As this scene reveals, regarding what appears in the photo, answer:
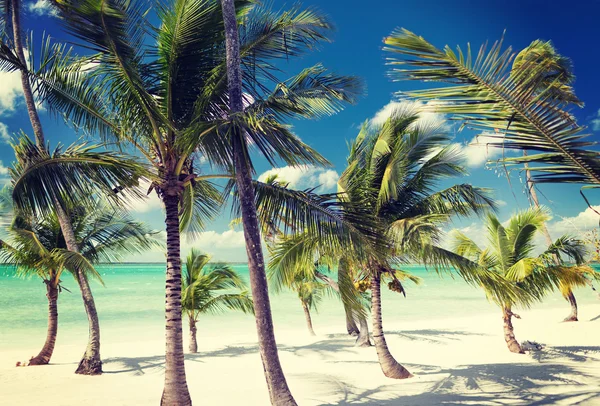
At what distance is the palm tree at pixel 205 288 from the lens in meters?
14.1

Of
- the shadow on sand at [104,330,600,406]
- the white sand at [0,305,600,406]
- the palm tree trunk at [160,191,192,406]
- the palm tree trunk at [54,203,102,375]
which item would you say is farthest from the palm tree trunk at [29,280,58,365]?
the palm tree trunk at [160,191,192,406]

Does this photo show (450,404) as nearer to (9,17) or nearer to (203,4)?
(203,4)

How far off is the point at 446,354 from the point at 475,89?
12.0 meters

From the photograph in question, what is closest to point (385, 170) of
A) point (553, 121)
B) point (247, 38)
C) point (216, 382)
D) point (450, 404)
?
point (247, 38)

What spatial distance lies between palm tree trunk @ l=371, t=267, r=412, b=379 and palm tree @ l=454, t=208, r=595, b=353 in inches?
103

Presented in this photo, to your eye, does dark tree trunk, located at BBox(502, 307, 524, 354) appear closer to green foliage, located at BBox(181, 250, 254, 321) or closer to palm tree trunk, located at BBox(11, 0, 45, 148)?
green foliage, located at BBox(181, 250, 254, 321)

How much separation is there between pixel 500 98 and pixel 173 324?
5895 mm

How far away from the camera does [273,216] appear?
24.1ft

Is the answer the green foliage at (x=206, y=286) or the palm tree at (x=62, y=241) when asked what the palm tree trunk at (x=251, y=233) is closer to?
the palm tree at (x=62, y=241)

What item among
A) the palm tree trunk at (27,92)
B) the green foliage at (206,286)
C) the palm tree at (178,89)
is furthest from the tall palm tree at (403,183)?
the palm tree trunk at (27,92)

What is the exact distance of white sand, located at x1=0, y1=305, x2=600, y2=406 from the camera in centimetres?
780

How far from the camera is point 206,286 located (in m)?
14.4

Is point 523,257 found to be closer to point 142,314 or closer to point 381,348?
point 381,348

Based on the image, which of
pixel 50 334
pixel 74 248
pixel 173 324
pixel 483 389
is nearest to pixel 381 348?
pixel 483 389
